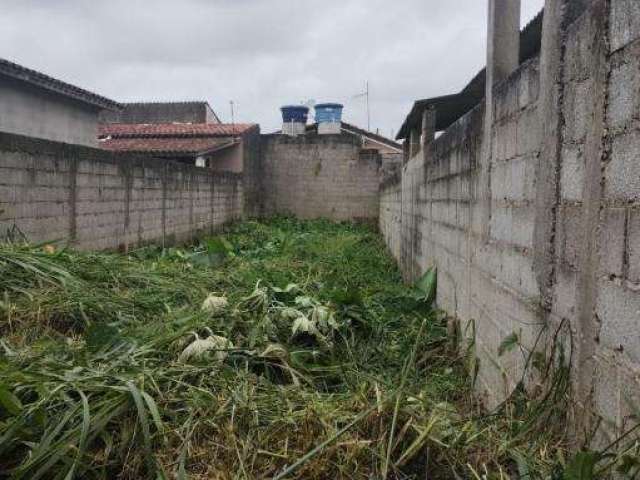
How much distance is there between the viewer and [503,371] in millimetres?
2512

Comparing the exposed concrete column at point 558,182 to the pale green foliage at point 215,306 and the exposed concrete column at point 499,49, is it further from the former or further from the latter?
the pale green foliage at point 215,306

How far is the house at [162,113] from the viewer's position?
2361 centimetres

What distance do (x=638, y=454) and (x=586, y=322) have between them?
1.48 feet

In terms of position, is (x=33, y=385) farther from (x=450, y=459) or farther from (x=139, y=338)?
(x=450, y=459)

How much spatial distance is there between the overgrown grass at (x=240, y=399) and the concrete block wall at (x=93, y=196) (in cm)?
175

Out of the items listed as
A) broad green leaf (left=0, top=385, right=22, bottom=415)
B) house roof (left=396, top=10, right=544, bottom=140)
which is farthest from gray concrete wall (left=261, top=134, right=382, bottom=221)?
broad green leaf (left=0, top=385, right=22, bottom=415)

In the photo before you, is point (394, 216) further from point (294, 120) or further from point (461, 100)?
point (294, 120)

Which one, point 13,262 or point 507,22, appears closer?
point 507,22

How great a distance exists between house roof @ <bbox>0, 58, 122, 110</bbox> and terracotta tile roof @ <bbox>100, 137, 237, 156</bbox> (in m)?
1.20

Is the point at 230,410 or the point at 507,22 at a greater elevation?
the point at 507,22

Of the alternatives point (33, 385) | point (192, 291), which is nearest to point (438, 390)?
point (33, 385)

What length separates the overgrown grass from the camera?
1.84 m

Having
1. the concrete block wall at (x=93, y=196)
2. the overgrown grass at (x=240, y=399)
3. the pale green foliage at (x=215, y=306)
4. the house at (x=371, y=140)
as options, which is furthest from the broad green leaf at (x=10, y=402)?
the house at (x=371, y=140)

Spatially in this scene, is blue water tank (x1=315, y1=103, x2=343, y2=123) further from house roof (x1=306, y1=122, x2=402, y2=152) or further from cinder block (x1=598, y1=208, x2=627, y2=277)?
cinder block (x1=598, y1=208, x2=627, y2=277)
